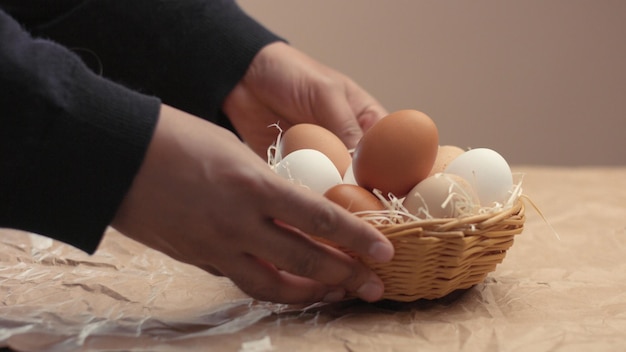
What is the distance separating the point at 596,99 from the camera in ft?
7.43

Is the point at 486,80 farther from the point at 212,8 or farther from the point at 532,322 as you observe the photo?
the point at 532,322

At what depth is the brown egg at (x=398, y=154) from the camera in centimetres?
78

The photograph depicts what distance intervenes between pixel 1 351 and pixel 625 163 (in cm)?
201

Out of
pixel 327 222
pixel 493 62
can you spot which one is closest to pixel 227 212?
pixel 327 222

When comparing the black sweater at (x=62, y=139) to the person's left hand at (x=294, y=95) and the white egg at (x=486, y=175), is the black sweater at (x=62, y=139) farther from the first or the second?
the person's left hand at (x=294, y=95)

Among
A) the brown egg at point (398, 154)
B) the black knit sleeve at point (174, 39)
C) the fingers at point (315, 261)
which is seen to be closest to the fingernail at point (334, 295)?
the fingers at point (315, 261)

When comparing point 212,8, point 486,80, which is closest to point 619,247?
point 212,8

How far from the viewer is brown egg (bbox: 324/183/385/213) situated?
752mm

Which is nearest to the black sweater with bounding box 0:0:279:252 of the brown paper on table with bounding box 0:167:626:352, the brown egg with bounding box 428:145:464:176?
the brown paper on table with bounding box 0:167:626:352

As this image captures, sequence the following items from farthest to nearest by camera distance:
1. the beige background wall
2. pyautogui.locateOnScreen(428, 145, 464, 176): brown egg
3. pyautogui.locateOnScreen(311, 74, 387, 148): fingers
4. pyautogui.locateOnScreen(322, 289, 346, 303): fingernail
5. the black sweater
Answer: the beige background wall < pyautogui.locateOnScreen(311, 74, 387, 148): fingers < pyautogui.locateOnScreen(428, 145, 464, 176): brown egg < pyautogui.locateOnScreen(322, 289, 346, 303): fingernail < the black sweater

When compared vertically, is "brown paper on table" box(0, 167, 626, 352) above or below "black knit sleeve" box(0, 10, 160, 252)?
below

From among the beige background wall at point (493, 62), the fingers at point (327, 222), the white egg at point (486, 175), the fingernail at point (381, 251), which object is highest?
the white egg at point (486, 175)

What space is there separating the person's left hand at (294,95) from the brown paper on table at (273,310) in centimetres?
28

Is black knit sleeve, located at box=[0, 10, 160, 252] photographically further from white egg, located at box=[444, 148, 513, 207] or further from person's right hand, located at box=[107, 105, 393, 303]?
white egg, located at box=[444, 148, 513, 207]
